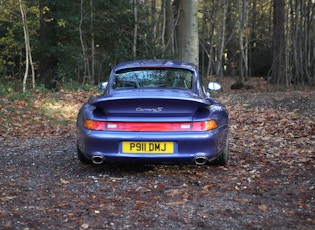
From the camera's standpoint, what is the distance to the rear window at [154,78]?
A: 5809 mm

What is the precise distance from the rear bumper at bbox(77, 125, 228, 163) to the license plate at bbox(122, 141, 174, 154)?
4cm

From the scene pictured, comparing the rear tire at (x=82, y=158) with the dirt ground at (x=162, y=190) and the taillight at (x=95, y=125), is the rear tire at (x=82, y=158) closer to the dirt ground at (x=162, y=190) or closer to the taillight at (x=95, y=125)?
the dirt ground at (x=162, y=190)

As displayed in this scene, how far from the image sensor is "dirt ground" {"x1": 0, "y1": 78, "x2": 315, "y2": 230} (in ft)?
12.5

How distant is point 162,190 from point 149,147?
20.5 inches

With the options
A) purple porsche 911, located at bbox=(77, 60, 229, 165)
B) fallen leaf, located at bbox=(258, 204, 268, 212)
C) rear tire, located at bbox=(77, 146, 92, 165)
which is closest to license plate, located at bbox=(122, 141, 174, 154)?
purple porsche 911, located at bbox=(77, 60, 229, 165)

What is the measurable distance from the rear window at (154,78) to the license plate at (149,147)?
1.05 metres

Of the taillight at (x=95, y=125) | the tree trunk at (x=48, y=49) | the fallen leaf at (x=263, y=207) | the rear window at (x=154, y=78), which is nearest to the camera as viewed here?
the fallen leaf at (x=263, y=207)

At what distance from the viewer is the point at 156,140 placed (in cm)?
496

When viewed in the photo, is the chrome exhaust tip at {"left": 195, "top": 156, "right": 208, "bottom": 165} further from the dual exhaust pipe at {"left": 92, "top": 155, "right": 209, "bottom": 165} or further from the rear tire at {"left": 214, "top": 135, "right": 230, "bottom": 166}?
the rear tire at {"left": 214, "top": 135, "right": 230, "bottom": 166}

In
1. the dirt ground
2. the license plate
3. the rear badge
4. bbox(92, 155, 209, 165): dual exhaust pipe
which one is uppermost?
the rear badge

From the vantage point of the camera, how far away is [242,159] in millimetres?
6328

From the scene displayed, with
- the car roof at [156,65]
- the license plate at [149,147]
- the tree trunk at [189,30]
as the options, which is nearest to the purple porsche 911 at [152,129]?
the license plate at [149,147]

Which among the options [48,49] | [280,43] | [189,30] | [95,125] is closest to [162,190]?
[95,125]

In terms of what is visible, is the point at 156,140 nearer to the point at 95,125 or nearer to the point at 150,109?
the point at 150,109
